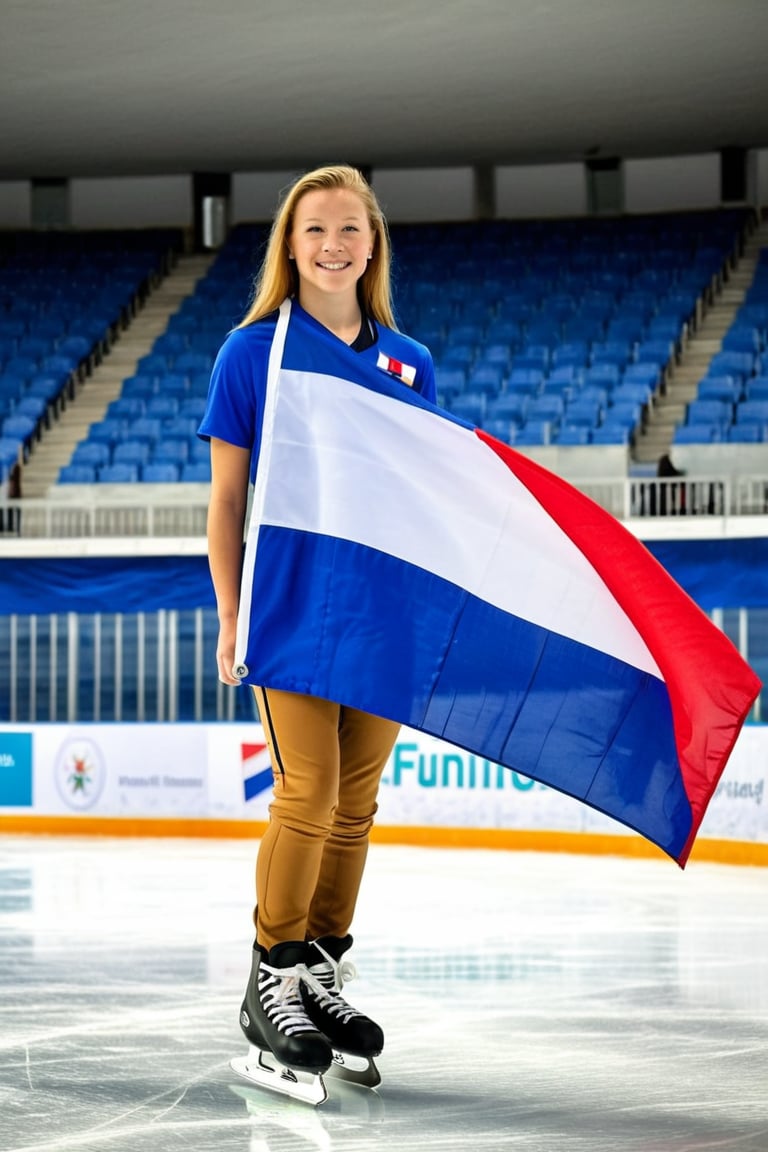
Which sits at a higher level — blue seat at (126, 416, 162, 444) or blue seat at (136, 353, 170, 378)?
blue seat at (136, 353, 170, 378)

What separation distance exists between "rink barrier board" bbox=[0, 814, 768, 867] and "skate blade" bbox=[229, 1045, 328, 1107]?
663 cm

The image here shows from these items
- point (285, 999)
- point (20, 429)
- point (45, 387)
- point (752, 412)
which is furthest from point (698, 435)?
point (285, 999)

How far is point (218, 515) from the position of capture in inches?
129

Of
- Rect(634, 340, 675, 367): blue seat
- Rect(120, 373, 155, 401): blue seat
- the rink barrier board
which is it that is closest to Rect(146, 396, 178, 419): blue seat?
Rect(120, 373, 155, 401): blue seat

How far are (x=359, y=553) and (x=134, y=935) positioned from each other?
3169 millimetres

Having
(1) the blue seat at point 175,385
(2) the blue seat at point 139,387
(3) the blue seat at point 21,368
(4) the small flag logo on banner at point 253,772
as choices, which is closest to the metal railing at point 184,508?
(4) the small flag logo on banner at point 253,772

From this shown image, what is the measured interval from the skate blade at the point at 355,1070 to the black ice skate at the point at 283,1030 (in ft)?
0.41

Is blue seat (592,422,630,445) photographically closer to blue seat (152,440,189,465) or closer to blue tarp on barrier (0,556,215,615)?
blue seat (152,440,189,465)

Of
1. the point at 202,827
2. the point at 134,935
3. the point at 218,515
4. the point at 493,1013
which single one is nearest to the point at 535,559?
the point at 218,515

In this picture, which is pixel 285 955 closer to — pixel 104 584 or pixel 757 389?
pixel 104 584

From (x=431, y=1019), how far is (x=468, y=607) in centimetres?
129

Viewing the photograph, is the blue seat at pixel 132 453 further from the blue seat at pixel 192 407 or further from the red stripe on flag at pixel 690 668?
the red stripe on flag at pixel 690 668

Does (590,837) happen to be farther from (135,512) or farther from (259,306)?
(259,306)

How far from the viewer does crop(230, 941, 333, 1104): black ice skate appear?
10.0 ft
